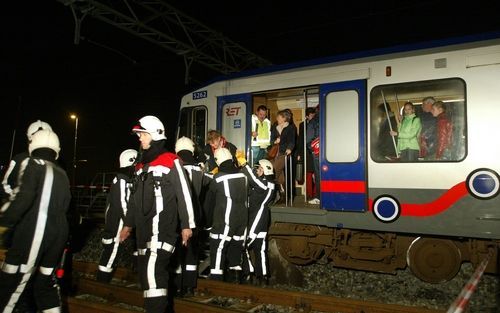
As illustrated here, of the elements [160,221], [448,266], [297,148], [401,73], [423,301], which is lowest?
[423,301]

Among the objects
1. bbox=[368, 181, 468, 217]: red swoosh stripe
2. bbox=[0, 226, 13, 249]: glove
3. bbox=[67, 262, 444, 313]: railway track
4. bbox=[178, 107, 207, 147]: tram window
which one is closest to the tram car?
bbox=[368, 181, 468, 217]: red swoosh stripe

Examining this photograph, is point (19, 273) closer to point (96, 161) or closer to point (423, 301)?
point (423, 301)

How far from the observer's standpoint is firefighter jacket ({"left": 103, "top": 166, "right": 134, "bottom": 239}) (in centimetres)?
575

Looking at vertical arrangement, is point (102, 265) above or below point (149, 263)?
below

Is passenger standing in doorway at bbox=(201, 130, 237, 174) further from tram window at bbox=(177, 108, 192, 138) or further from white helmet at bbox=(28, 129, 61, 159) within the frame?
white helmet at bbox=(28, 129, 61, 159)

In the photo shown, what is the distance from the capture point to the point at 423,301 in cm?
564

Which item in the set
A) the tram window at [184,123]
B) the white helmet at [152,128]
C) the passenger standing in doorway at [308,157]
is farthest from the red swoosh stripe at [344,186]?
the tram window at [184,123]

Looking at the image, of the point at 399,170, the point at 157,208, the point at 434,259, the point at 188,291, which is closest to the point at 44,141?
the point at 157,208

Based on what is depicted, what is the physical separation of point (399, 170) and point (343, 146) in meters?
0.92

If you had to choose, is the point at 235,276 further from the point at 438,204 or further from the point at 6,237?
the point at 6,237

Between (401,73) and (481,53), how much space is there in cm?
105

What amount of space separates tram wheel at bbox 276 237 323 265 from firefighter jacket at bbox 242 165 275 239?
1.92 feet

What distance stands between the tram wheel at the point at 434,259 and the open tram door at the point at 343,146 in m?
0.98

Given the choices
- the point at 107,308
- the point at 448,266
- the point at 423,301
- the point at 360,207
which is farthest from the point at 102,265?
the point at 448,266
